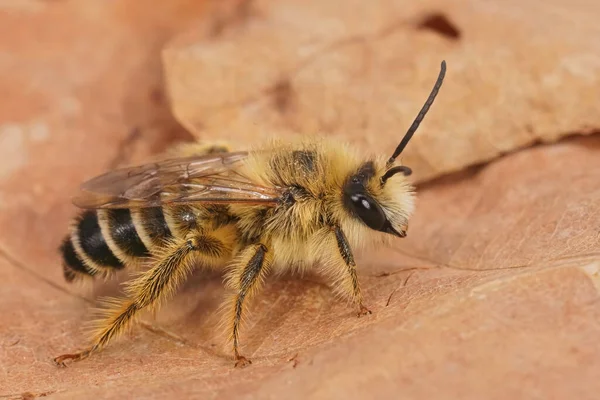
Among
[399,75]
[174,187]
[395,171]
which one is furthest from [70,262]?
[399,75]

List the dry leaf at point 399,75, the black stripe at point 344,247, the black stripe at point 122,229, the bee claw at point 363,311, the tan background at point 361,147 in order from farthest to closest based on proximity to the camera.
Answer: the dry leaf at point 399,75 < the black stripe at point 122,229 < the black stripe at point 344,247 < the bee claw at point 363,311 < the tan background at point 361,147

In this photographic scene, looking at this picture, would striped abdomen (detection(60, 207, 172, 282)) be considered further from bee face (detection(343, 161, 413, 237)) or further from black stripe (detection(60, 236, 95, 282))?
bee face (detection(343, 161, 413, 237))

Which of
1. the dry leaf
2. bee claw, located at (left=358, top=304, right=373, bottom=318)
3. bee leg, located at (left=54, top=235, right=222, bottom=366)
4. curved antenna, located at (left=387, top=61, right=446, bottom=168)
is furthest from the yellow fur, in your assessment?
the dry leaf

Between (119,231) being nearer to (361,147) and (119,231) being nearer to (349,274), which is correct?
(349,274)

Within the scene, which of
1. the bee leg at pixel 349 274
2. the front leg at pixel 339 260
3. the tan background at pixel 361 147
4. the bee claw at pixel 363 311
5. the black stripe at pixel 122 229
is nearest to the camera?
the tan background at pixel 361 147

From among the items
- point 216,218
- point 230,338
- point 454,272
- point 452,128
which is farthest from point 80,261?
point 452,128

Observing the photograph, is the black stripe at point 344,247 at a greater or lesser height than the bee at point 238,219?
lesser

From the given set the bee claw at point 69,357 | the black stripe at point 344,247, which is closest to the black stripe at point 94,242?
the bee claw at point 69,357

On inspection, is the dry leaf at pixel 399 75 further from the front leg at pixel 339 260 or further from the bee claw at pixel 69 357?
the bee claw at pixel 69 357
